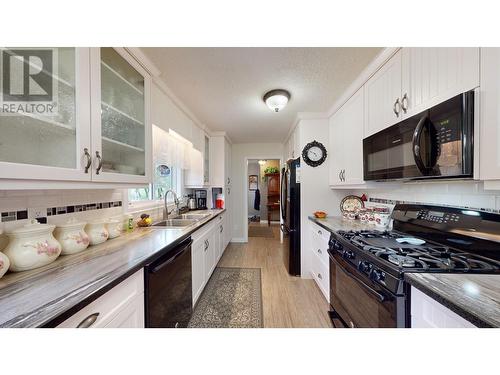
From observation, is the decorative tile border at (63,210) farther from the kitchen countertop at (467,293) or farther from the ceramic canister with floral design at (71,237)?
the kitchen countertop at (467,293)

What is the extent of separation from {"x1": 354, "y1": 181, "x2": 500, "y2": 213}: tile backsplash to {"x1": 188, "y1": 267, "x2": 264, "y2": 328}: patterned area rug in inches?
70.4

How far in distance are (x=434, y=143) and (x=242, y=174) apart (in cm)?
361

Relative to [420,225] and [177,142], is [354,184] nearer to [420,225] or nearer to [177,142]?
[420,225]

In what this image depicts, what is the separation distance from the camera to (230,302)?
6.55ft

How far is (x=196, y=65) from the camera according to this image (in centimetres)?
153

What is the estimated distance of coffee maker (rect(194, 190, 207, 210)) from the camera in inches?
131

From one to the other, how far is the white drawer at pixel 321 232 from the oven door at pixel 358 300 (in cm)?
35

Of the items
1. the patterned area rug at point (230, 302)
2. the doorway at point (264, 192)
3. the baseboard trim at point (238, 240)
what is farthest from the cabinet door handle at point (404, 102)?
the doorway at point (264, 192)

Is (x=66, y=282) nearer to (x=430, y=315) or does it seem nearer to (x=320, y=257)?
(x=430, y=315)

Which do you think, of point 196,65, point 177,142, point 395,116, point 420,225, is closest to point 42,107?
point 196,65

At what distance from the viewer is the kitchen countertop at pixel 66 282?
1.74ft

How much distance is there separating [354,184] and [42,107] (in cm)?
239

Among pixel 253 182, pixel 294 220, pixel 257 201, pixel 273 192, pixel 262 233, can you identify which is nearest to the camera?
pixel 294 220

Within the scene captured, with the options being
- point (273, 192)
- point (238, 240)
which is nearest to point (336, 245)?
point (238, 240)
